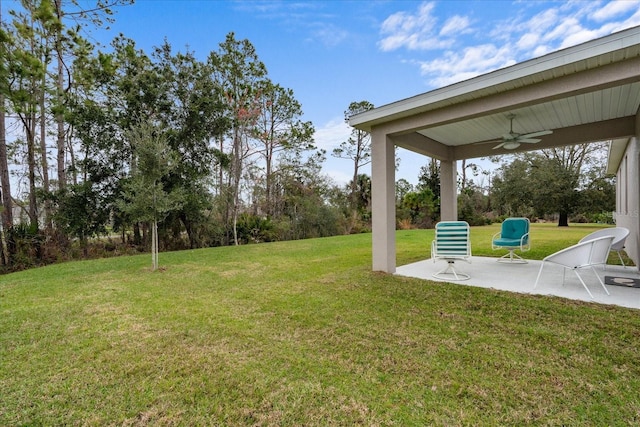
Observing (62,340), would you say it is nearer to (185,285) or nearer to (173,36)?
(185,285)

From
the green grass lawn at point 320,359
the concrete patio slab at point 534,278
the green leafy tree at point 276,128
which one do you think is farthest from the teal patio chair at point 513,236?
the green leafy tree at point 276,128

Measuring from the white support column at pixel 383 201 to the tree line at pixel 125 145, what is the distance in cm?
484

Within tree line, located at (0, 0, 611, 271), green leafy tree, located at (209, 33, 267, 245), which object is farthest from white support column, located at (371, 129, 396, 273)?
green leafy tree, located at (209, 33, 267, 245)

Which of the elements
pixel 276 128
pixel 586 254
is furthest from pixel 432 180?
pixel 586 254

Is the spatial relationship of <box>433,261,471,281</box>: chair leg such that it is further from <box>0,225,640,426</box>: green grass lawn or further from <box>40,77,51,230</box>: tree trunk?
<box>40,77,51,230</box>: tree trunk

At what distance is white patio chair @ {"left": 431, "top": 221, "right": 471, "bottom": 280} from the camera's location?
17.3 feet

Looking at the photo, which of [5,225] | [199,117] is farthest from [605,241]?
[5,225]

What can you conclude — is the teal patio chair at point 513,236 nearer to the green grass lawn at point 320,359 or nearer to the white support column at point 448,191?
the white support column at point 448,191

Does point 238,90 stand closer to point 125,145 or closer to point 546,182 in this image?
point 125,145

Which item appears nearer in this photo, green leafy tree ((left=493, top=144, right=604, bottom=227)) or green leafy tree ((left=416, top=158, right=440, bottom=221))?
green leafy tree ((left=493, top=144, right=604, bottom=227))

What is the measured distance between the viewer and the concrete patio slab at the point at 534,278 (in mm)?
4082

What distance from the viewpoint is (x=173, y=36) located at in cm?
1242

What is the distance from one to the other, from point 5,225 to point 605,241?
1511 centimetres

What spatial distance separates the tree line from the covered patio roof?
506 centimetres
